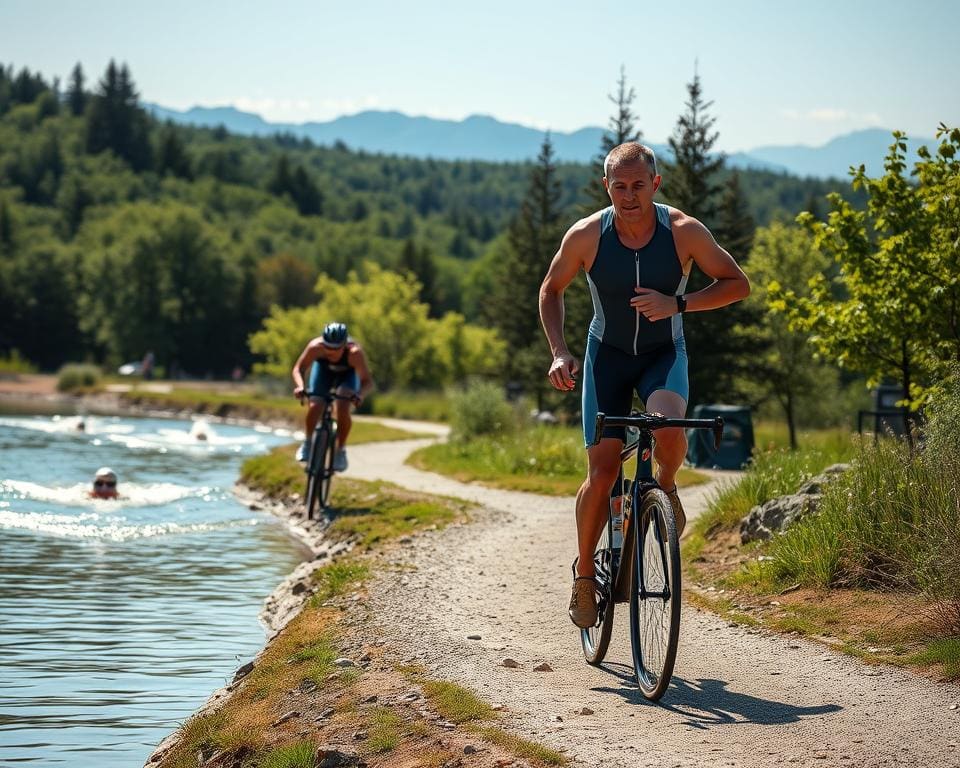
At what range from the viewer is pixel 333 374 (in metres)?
16.8

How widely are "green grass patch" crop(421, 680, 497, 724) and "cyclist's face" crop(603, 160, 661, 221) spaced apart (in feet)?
8.29

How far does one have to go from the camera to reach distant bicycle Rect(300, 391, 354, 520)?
55.3 ft

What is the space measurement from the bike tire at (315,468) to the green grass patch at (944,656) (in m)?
10.6

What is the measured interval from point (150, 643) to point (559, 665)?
505 centimetres

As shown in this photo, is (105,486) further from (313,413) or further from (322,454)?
(313,413)

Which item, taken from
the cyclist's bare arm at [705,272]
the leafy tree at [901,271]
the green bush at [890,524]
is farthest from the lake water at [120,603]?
the leafy tree at [901,271]

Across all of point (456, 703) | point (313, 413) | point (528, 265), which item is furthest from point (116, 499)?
point (528, 265)

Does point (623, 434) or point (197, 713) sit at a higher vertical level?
point (623, 434)

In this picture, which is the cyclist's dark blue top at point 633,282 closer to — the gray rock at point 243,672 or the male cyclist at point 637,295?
the male cyclist at point 637,295

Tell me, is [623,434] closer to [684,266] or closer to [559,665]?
[684,266]

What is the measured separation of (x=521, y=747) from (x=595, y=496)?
5.15ft

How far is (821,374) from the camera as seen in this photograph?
51.1m

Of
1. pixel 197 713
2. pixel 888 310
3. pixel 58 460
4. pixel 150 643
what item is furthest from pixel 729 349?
pixel 197 713

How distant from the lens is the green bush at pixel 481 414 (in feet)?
87.9
